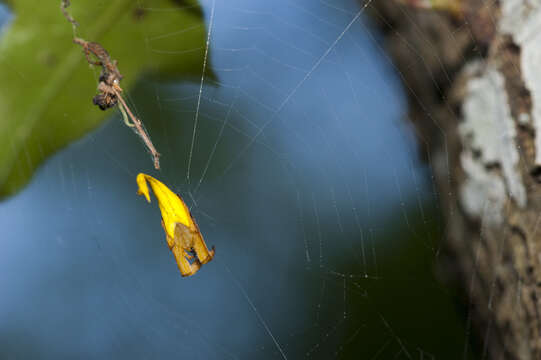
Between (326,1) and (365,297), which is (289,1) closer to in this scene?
(326,1)

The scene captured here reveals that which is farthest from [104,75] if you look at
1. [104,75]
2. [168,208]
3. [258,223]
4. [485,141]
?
[258,223]

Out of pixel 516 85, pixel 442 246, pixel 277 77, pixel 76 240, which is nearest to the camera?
pixel 516 85

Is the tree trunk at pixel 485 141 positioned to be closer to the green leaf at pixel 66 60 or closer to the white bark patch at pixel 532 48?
the white bark patch at pixel 532 48

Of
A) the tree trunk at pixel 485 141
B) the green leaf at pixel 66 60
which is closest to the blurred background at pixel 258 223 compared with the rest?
the tree trunk at pixel 485 141

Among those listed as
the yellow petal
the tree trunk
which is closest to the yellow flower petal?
the yellow petal

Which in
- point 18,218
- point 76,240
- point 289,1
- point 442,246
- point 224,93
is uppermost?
point 289,1

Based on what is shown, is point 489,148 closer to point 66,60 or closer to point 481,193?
point 481,193

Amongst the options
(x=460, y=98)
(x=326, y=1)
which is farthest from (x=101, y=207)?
(x=460, y=98)
